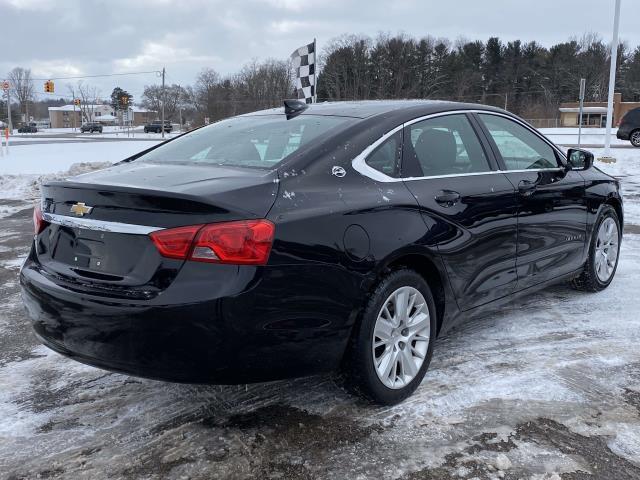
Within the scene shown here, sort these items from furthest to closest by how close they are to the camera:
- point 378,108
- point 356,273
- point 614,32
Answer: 1. point 614,32
2. point 378,108
3. point 356,273

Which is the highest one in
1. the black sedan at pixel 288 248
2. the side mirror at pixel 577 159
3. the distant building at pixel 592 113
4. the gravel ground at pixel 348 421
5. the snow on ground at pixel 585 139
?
the distant building at pixel 592 113

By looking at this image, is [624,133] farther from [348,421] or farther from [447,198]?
[348,421]

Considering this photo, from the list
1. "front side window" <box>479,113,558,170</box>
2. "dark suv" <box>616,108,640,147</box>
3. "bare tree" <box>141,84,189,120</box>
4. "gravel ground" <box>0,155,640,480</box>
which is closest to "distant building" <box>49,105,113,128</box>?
"bare tree" <box>141,84,189,120</box>

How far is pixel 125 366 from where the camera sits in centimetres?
254

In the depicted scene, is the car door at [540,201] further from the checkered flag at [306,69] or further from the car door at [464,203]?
the checkered flag at [306,69]

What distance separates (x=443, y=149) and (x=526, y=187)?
0.76 m

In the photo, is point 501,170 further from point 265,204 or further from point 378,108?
point 265,204

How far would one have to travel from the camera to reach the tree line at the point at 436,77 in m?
62.3

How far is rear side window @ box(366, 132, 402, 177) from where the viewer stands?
3.11m

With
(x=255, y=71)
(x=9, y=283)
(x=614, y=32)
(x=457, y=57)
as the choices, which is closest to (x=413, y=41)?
(x=457, y=57)

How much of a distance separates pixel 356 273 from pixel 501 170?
5.28 ft

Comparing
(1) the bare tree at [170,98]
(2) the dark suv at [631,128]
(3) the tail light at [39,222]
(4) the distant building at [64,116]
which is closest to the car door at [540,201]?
(3) the tail light at [39,222]

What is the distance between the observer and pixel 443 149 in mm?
3562

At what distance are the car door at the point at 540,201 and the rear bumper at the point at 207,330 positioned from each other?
1774 mm
